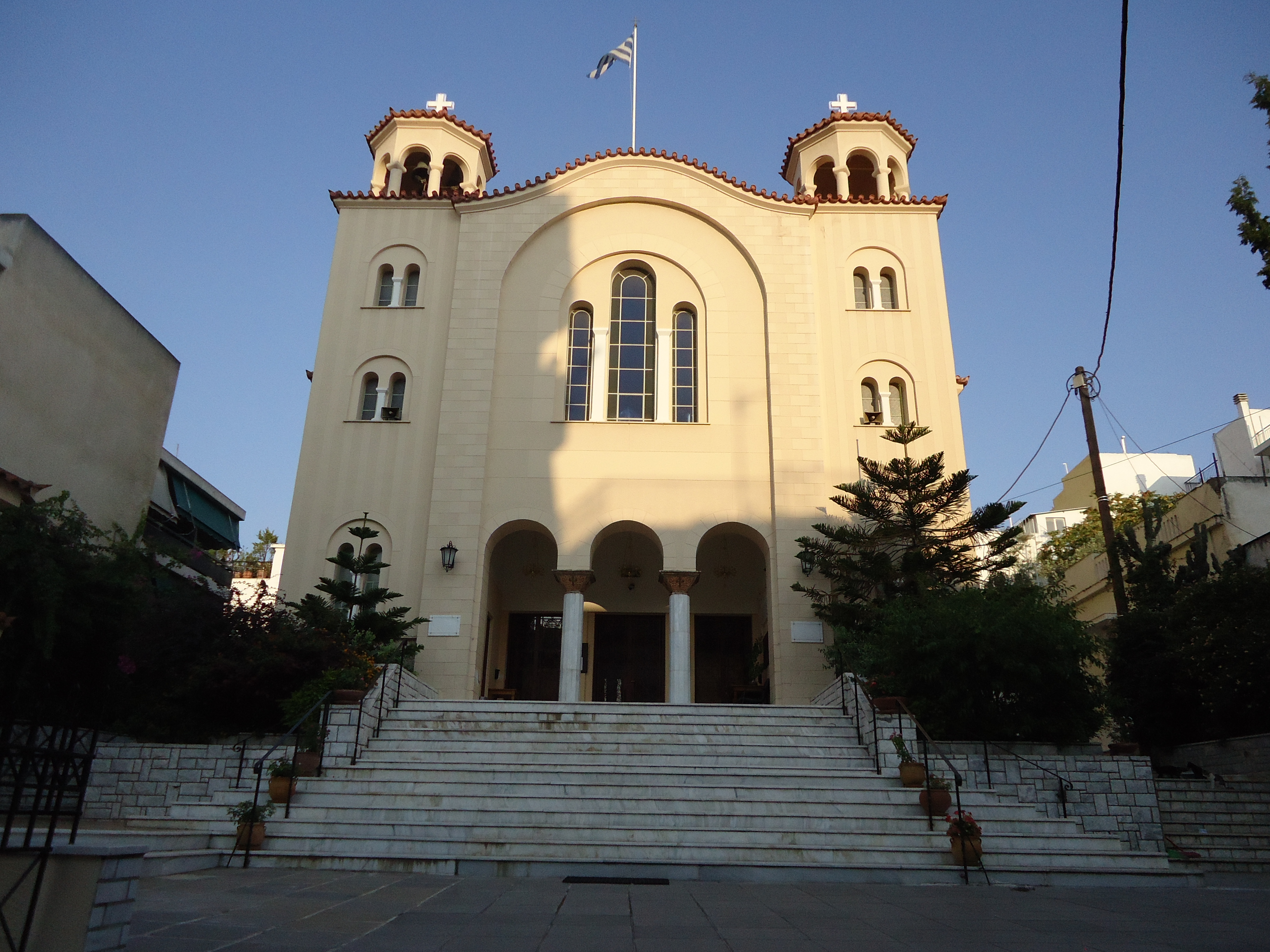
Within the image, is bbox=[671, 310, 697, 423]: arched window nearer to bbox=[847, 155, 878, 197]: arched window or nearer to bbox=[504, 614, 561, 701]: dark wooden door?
bbox=[504, 614, 561, 701]: dark wooden door

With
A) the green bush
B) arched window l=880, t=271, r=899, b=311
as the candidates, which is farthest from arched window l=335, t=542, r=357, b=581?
arched window l=880, t=271, r=899, b=311

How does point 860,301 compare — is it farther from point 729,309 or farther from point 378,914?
point 378,914

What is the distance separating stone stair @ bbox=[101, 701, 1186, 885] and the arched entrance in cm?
703

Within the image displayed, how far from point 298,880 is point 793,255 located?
1645 centimetres

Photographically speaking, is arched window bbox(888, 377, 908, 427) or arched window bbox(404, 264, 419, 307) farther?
arched window bbox(404, 264, 419, 307)

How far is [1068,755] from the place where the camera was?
11.7 metres

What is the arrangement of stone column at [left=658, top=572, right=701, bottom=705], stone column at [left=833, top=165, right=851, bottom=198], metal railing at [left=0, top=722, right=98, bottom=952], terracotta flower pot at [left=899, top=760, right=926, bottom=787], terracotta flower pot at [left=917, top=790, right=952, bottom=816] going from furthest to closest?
1. stone column at [left=833, top=165, right=851, bottom=198]
2. stone column at [left=658, top=572, right=701, bottom=705]
3. terracotta flower pot at [left=899, top=760, right=926, bottom=787]
4. terracotta flower pot at [left=917, top=790, right=952, bottom=816]
5. metal railing at [left=0, top=722, right=98, bottom=952]

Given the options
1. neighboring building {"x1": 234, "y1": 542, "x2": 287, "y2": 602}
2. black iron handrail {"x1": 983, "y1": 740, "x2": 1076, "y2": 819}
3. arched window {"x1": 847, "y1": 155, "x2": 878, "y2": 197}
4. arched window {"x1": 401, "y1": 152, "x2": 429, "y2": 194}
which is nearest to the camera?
Answer: black iron handrail {"x1": 983, "y1": 740, "x2": 1076, "y2": 819}

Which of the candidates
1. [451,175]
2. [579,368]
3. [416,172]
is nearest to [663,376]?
[579,368]

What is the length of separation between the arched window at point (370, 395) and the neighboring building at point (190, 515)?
4497 millimetres

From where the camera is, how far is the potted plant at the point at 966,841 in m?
8.70

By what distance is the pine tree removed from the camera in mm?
15766

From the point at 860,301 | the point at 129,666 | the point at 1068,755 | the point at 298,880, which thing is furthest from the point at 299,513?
the point at 1068,755

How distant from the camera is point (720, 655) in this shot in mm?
19875
